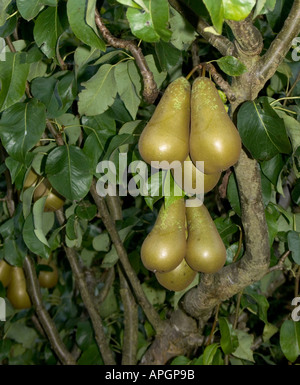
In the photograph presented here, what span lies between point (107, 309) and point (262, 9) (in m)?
1.01

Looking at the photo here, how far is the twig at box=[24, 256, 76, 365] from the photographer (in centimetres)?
121

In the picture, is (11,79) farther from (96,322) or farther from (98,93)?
(96,322)

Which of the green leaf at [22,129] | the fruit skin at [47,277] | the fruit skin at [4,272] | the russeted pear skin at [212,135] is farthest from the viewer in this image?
the fruit skin at [47,277]

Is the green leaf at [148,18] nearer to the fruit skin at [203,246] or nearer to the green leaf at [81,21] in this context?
the green leaf at [81,21]

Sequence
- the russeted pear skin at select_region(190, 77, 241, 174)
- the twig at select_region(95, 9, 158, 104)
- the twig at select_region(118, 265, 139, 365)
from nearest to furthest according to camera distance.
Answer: the russeted pear skin at select_region(190, 77, 241, 174), the twig at select_region(95, 9, 158, 104), the twig at select_region(118, 265, 139, 365)

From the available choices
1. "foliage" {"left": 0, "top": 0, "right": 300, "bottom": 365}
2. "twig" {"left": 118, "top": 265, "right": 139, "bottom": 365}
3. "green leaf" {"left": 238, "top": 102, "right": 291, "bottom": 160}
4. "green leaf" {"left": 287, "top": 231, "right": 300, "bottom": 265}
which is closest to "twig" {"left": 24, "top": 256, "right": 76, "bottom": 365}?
"foliage" {"left": 0, "top": 0, "right": 300, "bottom": 365}

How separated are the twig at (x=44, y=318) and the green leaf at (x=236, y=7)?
3.02 ft

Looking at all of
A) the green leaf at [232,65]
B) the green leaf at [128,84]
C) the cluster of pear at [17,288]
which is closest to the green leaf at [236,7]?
the green leaf at [232,65]

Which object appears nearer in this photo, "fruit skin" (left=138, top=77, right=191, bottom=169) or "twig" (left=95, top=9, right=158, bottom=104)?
"fruit skin" (left=138, top=77, right=191, bottom=169)

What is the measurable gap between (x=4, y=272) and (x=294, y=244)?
2.48ft

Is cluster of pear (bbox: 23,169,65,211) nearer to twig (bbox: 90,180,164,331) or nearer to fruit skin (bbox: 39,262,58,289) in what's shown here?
twig (bbox: 90,180,164,331)

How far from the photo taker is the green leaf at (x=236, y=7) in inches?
17.8

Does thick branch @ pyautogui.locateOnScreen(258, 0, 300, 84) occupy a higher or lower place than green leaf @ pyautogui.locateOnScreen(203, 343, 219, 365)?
higher

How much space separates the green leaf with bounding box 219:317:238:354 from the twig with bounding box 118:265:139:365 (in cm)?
22
